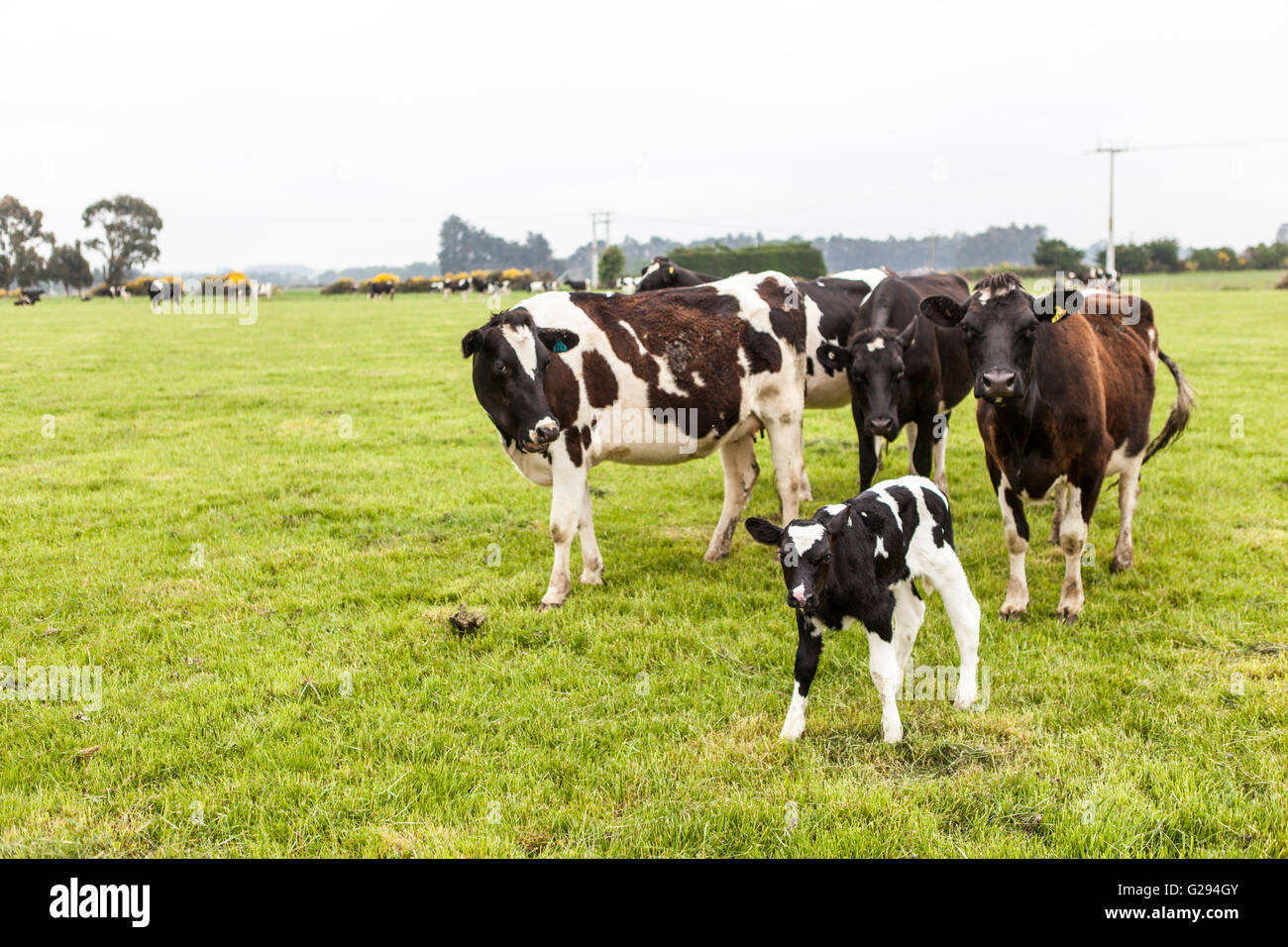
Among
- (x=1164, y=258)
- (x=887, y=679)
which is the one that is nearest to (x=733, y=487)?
(x=887, y=679)

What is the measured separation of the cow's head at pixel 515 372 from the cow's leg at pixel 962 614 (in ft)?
8.95

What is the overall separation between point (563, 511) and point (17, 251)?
116 m

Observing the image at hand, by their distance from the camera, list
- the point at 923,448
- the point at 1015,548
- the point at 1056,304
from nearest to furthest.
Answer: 1. the point at 1056,304
2. the point at 1015,548
3. the point at 923,448

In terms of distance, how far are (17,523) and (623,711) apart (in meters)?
6.94

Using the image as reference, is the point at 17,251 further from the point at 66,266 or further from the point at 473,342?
the point at 473,342

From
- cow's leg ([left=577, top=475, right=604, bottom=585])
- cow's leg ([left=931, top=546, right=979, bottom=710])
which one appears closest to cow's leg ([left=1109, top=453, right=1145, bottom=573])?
cow's leg ([left=931, top=546, right=979, bottom=710])

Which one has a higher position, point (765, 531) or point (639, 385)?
point (639, 385)

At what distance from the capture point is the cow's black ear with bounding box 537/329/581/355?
6.96 metres

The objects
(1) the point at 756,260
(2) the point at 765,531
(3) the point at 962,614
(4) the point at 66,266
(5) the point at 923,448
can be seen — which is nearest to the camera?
(2) the point at 765,531

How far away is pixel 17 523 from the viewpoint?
895 cm

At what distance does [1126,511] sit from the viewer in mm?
7637

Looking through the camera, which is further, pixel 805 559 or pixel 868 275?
pixel 868 275
